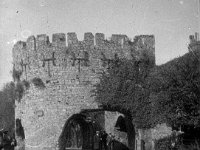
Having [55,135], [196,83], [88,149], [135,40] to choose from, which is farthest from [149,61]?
[88,149]

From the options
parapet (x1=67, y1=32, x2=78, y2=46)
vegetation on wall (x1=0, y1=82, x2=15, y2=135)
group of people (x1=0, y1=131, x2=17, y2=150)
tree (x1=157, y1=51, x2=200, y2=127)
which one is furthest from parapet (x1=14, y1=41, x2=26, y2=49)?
vegetation on wall (x1=0, y1=82, x2=15, y2=135)

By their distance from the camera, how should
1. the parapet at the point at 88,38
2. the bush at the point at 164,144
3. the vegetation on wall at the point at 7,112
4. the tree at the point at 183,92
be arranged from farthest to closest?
the vegetation on wall at the point at 7,112
the parapet at the point at 88,38
the bush at the point at 164,144
the tree at the point at 183,92

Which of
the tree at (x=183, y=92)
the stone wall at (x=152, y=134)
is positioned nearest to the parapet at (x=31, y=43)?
the tree at (x=183, y=92)

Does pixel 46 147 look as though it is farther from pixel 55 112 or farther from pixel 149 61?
pixel 149 61

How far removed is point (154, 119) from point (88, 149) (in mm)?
7709

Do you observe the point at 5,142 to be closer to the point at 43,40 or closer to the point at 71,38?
the point at 43,40

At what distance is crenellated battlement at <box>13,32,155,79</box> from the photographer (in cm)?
2066

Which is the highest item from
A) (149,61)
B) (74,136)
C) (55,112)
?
(149,61)

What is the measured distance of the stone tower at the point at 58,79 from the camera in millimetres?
20469

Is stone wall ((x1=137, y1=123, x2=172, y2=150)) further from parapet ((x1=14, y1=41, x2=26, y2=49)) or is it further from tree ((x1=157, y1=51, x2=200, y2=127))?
parapet ((x1=14, y1=41, x2=26, y2=49))

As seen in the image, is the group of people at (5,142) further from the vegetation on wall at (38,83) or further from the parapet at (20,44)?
the parapet at (20,44)

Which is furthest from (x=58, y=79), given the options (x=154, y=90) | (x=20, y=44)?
(x=154, y=90)

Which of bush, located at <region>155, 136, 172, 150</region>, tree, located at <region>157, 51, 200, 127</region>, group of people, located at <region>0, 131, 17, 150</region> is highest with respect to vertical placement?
tree, located at <region>157, 51, 200, 127</region>

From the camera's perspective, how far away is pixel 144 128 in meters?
21.0
